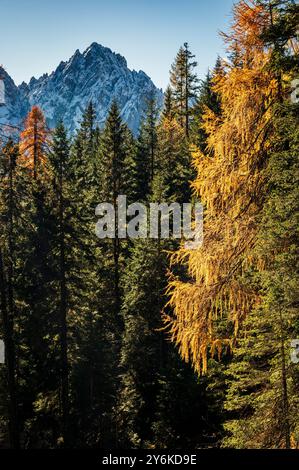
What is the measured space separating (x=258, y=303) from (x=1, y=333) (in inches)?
671

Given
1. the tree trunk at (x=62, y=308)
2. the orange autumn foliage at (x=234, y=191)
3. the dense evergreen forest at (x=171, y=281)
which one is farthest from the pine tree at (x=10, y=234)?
the orange autumn foliage at (x=234, y=191)

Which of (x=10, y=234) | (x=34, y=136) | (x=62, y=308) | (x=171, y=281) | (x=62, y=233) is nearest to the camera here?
(x=171, y=281)

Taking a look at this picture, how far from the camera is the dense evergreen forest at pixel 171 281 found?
7613mm

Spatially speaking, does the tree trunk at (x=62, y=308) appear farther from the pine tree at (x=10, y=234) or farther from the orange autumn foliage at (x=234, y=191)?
the orange autumn foliage at (x=234, y=191)

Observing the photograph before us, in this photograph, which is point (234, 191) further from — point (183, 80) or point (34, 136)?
point (183, 80)

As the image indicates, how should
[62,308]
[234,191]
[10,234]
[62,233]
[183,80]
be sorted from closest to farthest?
[234,191], [10,234], [62,233], [62,308], [183,80]

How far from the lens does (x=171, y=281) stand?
14.8 metres

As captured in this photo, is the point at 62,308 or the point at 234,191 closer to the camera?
the point at 234,191

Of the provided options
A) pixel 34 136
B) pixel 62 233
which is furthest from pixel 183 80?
pixel 62 233

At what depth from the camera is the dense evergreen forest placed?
7.61m

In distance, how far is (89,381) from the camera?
25.1m

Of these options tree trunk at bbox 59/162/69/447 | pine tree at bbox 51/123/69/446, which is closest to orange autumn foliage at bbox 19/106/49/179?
pine tree at bbox 51/123/69/446

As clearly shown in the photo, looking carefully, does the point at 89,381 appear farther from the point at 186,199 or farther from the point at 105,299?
the point at 186,199

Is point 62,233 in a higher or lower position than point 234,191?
lower
